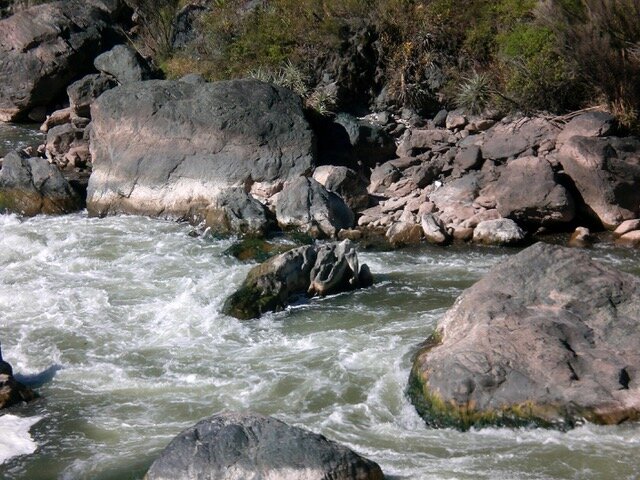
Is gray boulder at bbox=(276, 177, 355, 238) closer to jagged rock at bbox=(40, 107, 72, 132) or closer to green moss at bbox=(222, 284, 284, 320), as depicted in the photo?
green moss at bbox=(222, 284, 284, 320)

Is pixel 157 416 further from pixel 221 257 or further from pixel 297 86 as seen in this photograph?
pixel 297 86

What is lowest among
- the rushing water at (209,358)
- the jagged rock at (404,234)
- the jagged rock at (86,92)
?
the rushing water at (209,358)

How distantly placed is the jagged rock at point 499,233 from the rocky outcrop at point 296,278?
2643 millimetres

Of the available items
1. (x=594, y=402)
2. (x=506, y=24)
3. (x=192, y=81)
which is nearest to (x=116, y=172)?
(x=192, y=81)

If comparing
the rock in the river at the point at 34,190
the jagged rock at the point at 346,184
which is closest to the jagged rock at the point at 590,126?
the jagged rock at the point at 346,184

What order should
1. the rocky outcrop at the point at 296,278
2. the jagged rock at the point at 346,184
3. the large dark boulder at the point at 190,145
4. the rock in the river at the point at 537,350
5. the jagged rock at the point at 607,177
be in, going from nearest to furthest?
the rock in the river at the point at 537,350, the rocky outcrop at the point at 296,278, the jagged rock at the point at 607,177, the jagged rock at the point at 346,184, the large dark boulder at the point at 190,145

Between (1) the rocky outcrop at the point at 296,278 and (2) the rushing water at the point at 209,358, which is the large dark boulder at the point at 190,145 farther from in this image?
(1) the rocky outcrop at the point at 296,278

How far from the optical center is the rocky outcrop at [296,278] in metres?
12.9

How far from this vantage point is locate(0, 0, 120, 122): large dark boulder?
24750 mm

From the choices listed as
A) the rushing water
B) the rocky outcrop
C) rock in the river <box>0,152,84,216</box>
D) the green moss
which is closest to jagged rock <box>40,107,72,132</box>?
rock in the river <box>0,152,84,216</box>

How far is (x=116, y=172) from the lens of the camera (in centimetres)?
1866

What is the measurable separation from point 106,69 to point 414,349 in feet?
50.2

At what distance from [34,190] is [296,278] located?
750 centimetres

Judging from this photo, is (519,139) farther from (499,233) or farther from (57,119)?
(57,119)
